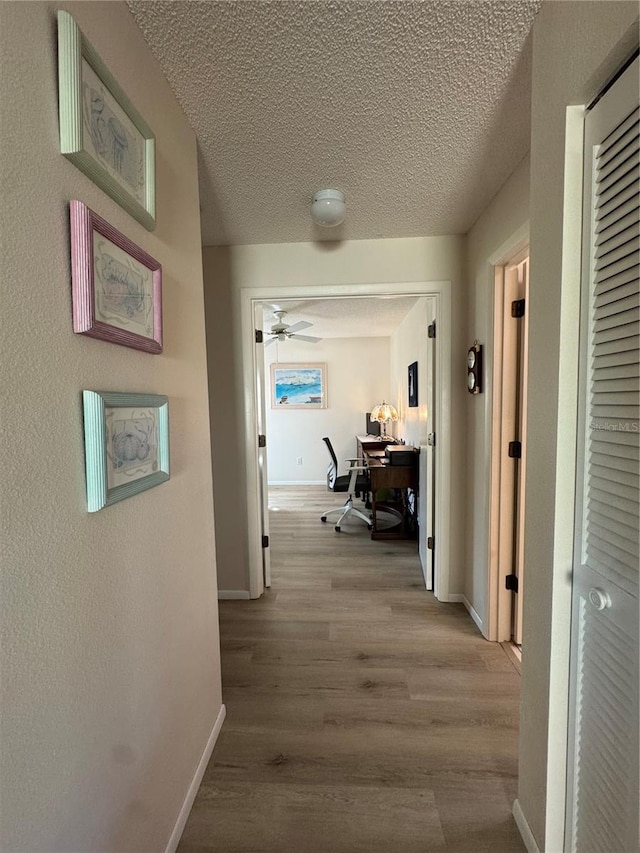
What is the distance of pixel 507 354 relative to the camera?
191cm

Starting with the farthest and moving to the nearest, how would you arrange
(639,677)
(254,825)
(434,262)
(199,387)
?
(434,262)
(199,387)
(254,825)
(639,677)

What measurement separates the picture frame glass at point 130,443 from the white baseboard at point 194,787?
1106 mm

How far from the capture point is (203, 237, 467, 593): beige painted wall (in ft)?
7.61

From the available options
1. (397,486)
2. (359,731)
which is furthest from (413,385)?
(359,731)

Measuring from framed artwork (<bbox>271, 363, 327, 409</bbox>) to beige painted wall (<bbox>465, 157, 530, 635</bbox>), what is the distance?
3.64 meters

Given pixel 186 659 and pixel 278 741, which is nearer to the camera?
pixel 186 659

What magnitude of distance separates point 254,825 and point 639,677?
4.06 ft

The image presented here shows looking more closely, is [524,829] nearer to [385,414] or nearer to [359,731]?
[359,731]

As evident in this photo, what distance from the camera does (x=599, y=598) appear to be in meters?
0.82

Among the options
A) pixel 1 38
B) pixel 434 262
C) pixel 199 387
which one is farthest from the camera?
pixel 434 262

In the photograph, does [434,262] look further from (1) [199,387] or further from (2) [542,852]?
(2) [542,852]

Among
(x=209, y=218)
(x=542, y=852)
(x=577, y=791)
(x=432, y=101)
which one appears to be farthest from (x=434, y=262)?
(x=542, y=852)

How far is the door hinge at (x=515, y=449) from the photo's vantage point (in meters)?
1.94

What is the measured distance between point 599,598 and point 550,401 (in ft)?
1.54
